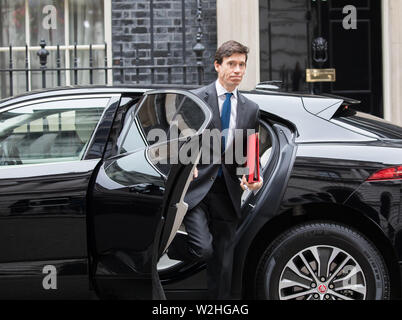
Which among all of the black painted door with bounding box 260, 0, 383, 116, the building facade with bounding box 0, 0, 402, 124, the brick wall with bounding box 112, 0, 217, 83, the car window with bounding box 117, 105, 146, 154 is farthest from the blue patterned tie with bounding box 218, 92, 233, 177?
the black painted door with bounding box 260, 0, 383, 116

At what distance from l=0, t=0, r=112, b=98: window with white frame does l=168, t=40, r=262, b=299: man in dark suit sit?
497cm

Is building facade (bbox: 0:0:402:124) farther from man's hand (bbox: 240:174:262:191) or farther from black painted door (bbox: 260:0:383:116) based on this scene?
man's hand (bbox: 240:174:262:191)

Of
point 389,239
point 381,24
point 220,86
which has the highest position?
point 381,24

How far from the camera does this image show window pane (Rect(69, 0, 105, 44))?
8.75m

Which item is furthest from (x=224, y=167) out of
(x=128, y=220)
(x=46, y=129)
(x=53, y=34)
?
(x=53, y=34)

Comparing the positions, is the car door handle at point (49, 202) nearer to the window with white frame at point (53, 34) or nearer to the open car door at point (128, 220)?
the open car door at point (128, 220)

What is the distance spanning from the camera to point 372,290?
401cm

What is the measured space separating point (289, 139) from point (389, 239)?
80cm

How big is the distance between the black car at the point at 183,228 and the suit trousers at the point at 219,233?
13cm

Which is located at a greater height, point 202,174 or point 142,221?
point 202,174

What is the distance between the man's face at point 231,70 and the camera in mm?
3873
